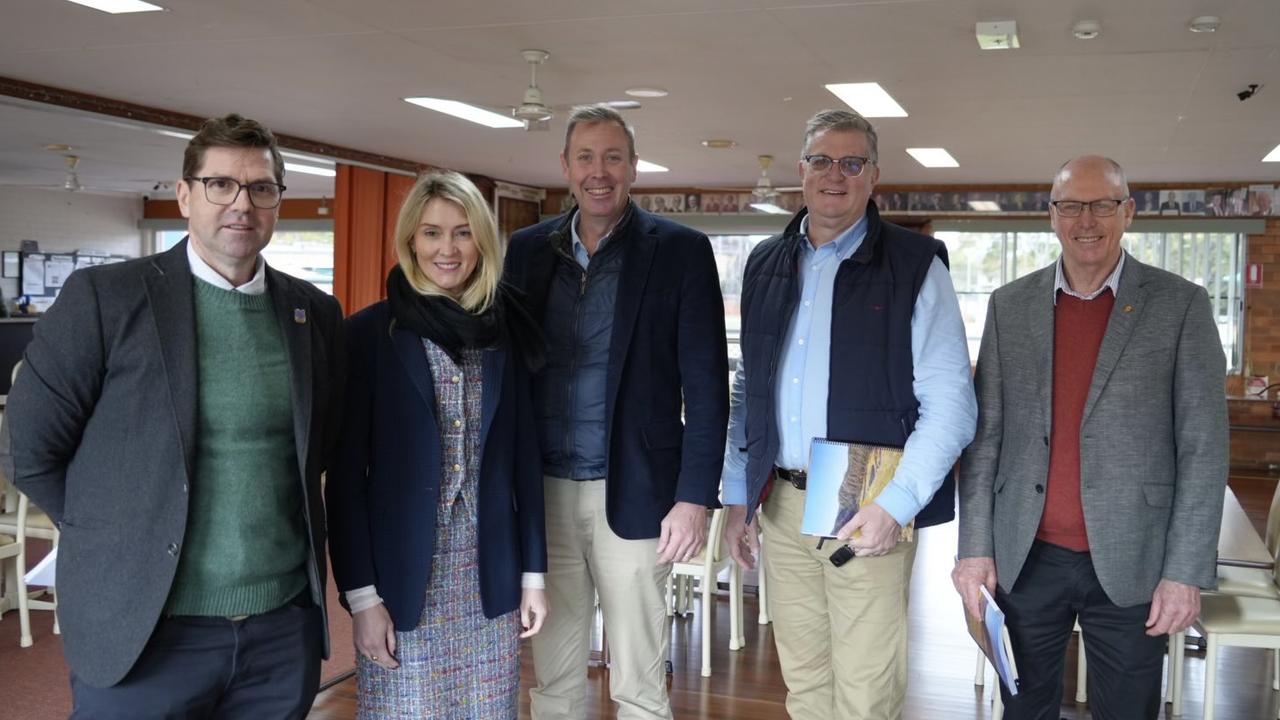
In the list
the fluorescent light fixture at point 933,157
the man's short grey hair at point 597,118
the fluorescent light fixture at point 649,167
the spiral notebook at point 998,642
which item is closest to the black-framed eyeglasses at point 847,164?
the man's short grey hair at point 597,118

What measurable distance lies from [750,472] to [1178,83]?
577 cm

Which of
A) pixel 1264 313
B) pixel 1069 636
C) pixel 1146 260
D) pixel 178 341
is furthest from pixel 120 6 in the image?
pixel 1264 313

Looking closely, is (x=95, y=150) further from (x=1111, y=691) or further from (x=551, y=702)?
(x=1111, y=691)

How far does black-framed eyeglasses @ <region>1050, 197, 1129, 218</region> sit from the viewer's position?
2.45 meters

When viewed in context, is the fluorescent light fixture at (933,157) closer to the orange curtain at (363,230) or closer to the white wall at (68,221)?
the orange curtain at (363,230)

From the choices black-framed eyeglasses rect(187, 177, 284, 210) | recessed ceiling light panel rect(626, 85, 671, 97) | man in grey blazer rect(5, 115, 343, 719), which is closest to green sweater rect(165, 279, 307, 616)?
man in grey blazer rect(5, 115, 343, 719)

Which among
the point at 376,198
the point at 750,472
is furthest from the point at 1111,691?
the point at 376,198

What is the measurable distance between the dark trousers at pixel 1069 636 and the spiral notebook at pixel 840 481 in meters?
0.51

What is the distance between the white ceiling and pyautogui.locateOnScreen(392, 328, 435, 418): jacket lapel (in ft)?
11.4

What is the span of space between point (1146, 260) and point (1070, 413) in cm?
1121

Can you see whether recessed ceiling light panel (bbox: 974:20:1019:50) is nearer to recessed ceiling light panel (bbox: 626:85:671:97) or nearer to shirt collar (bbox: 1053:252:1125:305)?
recessed ceiling light panel (bbox: 626:85:671:97)

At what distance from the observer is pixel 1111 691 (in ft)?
8.18

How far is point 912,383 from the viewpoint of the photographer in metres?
2.34

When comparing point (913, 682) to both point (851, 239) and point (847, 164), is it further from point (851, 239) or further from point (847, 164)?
point (847, 164)
